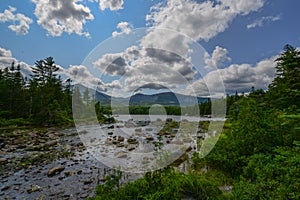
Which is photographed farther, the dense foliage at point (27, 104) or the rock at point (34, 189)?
the dense foliage at point (27, 104)

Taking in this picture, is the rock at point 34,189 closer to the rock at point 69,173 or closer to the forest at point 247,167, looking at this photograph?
the rock at point 69,173

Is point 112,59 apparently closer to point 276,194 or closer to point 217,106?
point 276,194

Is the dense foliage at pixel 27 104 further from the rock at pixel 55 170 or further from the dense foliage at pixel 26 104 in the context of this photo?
the rock at pixel 55 170

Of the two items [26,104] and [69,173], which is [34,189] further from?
[26,104]

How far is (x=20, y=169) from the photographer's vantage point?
898 cm

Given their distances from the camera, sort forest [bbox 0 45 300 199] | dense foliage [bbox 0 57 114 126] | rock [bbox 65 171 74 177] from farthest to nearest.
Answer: dense foliage [bbox 0 57 114 126]
rock [bbox 65 171 74 177]
forest [bbox 0 45 300 199]

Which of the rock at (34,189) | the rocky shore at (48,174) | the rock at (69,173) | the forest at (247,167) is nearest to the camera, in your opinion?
the forest at (247,167)

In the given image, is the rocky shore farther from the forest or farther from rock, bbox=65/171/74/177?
the forest

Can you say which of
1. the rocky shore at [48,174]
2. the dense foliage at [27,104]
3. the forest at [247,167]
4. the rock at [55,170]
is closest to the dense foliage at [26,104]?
the dense foliage at [27,104]

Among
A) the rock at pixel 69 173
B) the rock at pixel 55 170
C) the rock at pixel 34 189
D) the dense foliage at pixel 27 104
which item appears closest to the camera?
the rock at pixel 34 189

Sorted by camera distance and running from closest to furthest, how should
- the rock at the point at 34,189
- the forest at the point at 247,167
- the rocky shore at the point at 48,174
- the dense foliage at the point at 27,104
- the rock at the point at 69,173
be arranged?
1. the forest at the point at 247,167
2. the rocky shore at the point at 48,174
3. the rock at the point at 34,189
4. the rock at the point at 69,173
5. the dense foliage at the point at 27,104

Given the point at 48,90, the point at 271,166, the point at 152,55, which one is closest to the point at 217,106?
the point at 48,90

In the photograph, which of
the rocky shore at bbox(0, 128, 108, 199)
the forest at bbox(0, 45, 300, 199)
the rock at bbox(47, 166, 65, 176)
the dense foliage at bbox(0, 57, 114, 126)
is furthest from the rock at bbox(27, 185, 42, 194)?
the dense foliage at bbox(0, 57, 114, 126)

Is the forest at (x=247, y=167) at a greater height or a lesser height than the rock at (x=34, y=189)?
greater
